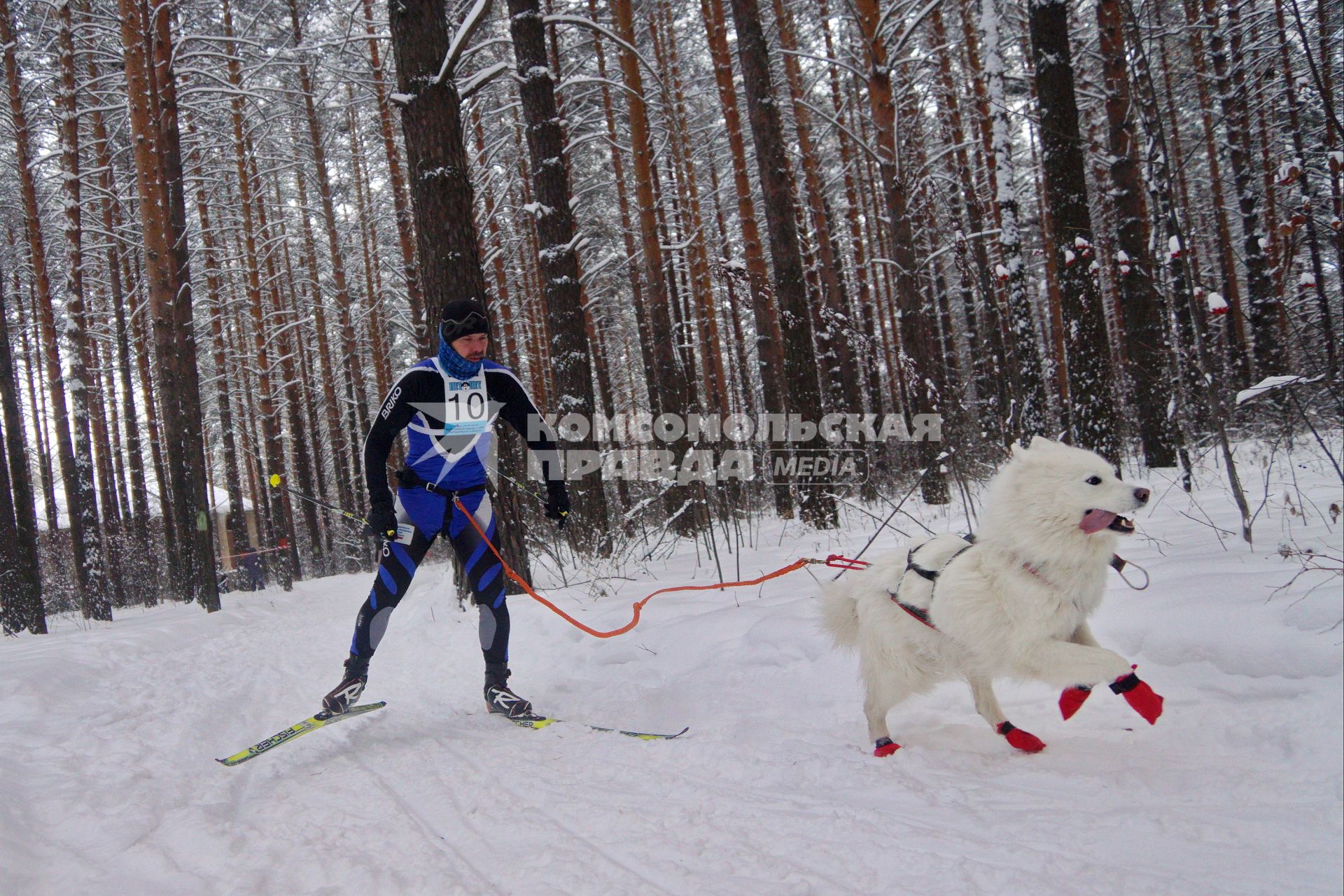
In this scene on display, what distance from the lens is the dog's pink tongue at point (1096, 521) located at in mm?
2416

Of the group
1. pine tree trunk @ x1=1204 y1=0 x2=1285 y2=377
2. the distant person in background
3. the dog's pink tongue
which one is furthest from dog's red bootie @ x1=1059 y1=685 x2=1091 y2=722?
the distant person in background

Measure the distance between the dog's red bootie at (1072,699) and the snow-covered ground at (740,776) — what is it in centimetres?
15

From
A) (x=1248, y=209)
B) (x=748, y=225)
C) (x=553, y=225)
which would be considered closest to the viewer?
(x=553, y=225)

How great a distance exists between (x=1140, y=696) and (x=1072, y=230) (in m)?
6.49

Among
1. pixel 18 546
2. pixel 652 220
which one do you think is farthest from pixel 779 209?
pixel 18 546

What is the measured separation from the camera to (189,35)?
32.4 ft

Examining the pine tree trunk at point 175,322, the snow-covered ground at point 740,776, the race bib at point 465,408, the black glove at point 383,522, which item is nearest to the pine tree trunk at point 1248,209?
the snow-covered ground at point 740,776

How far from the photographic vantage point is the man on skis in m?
3.77

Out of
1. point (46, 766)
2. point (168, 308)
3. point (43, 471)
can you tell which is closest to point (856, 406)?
point (168, 308)

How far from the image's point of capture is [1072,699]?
2561 millimetres

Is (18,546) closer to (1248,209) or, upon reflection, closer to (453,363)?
(453,363)

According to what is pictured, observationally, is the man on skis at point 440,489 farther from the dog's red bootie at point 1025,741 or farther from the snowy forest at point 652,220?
the dog's red bootie at point 1025,741

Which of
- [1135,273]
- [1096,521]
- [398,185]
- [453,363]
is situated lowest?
[1096,521]

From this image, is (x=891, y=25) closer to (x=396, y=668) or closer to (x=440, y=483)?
(x=440, y=483)
